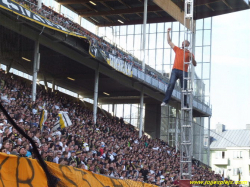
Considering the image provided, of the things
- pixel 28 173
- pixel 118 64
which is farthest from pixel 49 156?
pixel 118 64

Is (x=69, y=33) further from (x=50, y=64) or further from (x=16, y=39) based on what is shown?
(x=50, y=64)

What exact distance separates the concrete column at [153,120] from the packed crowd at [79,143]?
10671mm

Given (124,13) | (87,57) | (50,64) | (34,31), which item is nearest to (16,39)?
(34,31)

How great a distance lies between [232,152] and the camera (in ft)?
224

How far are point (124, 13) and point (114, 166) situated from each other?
23.4 meters

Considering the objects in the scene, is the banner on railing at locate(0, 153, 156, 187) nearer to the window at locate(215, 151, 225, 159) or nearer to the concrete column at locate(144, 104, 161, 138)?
the concrete column at locate(144, 104, 161, 138)

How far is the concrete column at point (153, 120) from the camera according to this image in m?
44.0

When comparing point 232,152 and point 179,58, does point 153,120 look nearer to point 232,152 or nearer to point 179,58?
point 232,152

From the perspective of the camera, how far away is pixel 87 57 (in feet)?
92.3

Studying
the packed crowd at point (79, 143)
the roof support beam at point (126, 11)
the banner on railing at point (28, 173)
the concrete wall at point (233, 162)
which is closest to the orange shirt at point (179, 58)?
the banner on railing at point (28, 173)

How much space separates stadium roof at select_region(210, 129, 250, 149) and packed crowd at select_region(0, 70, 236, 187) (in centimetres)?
2802

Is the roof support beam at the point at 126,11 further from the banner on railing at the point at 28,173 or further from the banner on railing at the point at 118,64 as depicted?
the banner on railing at the point at 28,173

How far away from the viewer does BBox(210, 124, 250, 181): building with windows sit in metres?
59.8

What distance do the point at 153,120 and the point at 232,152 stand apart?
2719 cm
